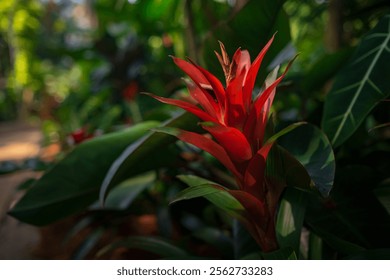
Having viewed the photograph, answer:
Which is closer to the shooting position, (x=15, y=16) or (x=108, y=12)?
(x=108, y=12)

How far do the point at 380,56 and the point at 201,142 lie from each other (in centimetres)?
42

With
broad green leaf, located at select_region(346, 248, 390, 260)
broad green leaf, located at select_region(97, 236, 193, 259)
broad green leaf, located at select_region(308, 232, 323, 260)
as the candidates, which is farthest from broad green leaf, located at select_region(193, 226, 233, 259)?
broad green leaf, located at select_region(346, 248, 390, 260)

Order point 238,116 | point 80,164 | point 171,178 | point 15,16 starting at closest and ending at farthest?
point 238,116
point 80,164
point 171,178
point 15,16

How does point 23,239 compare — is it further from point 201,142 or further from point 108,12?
point 108,12

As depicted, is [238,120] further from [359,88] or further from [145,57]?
[145,57]

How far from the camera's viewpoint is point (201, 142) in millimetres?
522

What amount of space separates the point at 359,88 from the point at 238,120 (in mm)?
316

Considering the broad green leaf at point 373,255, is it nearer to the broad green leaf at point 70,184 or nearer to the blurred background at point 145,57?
the blurred background at point 145,57

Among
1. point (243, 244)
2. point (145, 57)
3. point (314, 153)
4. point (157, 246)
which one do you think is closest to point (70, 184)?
point (157, 246)

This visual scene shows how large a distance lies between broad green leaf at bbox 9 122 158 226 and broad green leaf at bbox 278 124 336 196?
273 millimetres

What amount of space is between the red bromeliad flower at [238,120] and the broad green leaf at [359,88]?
20cm

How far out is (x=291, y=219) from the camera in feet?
2.04

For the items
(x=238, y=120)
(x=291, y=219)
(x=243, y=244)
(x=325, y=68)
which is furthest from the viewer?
(x=325, y=68)
